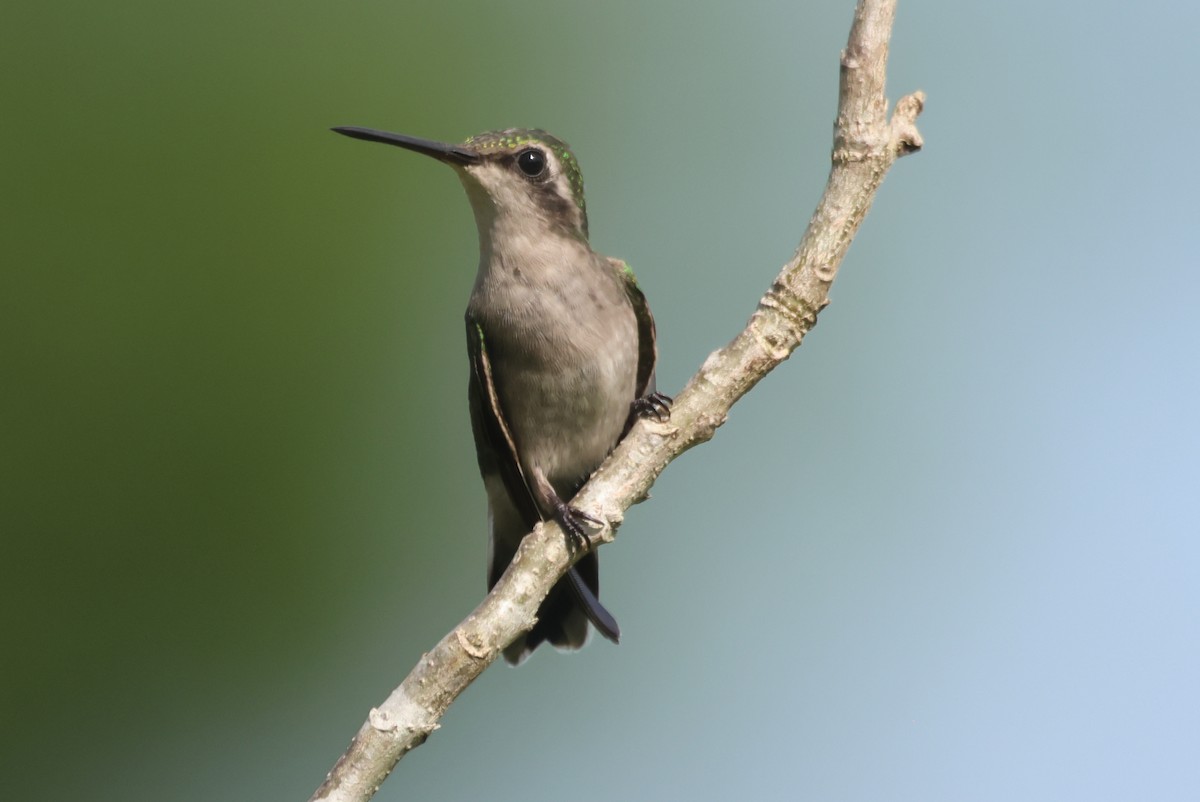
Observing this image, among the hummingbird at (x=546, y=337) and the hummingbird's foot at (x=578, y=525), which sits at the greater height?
the hummingbird at (x=546, y=337)

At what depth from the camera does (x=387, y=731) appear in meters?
2.96

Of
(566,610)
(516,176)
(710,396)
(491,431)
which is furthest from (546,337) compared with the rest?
(710,396)

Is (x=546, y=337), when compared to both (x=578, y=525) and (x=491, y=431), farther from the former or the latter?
(x=578, y=525)

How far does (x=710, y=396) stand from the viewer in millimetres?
3344

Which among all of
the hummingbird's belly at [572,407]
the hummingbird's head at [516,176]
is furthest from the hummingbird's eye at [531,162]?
the hummingbird's belly at [572,407]

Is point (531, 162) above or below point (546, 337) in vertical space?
above

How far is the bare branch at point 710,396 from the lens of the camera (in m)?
3.01

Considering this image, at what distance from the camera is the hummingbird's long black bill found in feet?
13.7

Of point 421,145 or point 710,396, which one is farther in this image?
point 421,145

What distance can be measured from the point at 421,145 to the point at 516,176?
0.45 metres

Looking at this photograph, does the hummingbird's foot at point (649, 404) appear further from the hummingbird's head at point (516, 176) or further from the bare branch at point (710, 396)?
the bare branch at point (710, 396)

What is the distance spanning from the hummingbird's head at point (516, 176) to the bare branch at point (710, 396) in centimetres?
142

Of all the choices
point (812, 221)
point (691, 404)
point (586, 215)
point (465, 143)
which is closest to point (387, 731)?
point (691, 404)

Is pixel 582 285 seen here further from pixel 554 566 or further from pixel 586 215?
pixel 554 566
